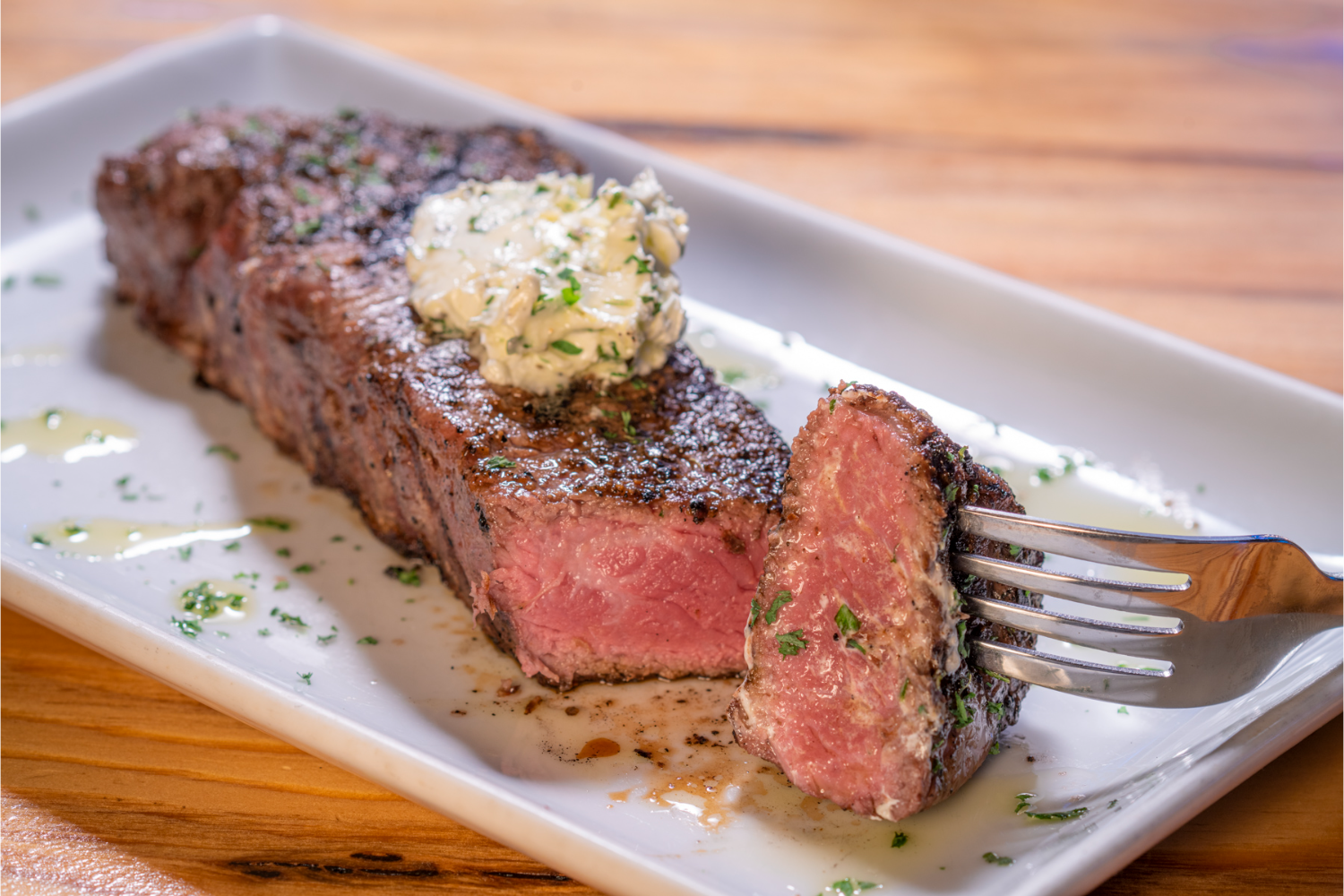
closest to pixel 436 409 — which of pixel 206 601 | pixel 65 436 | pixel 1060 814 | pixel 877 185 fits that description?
pixel 206 601

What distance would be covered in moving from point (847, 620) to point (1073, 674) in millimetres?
566

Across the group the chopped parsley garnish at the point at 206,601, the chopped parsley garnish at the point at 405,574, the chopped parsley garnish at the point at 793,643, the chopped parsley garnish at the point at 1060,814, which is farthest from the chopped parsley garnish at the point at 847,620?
the chopped parsley garnish at the point at 206,601

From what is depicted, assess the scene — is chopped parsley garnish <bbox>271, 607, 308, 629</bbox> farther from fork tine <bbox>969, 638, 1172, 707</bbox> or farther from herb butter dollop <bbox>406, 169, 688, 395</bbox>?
fork tine <bbox>969, 638, 1172, 707</bbox>

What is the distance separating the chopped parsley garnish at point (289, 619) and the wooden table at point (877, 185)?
42cm

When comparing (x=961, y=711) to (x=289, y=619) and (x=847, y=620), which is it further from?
(x=289, y=619)

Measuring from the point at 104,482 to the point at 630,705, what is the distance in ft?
6.99

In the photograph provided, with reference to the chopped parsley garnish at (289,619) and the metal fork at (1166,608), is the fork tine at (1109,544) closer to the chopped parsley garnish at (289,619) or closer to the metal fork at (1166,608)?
the metal fork at (1166,608)

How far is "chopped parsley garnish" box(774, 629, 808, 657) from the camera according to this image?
10.3 ft

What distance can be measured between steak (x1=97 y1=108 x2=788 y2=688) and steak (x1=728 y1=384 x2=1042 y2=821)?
1.43 feet

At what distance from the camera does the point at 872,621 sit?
3.03 meters

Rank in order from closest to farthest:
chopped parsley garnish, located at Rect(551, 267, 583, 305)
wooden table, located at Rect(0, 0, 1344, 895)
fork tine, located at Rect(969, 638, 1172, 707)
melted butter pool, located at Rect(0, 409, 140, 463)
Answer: fork tine, located at Rect(969, 638, 1172, 707) < wooden table, located at Rect(0, 0, 1344, 895) < chopped parsley garnish, located at Rect(551, 267, 583, 305) < melted butter pool, located at Rect(0, 409, 140, 463)

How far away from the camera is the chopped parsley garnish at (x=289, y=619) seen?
3.88 meters

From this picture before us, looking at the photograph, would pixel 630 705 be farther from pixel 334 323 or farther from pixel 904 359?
pixel 904 359

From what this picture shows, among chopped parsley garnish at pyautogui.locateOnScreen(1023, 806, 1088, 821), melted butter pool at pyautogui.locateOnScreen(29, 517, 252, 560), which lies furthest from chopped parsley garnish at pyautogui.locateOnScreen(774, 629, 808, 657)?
melted butter pool at pyautogui.locateOnScreen(29, 517, 252, 560)
